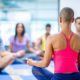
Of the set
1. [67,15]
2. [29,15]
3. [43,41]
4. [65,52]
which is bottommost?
[43,41]

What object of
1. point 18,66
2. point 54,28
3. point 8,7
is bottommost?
point 18,66

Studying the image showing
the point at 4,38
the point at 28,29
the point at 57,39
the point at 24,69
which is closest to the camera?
the point at 57,39

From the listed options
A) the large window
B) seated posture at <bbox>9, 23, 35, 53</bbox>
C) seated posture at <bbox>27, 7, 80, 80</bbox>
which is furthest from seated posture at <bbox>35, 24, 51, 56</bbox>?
seated posture at <bbox>27, 7, 80, 80</bbox>

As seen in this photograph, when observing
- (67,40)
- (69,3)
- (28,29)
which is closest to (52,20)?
(28,29)

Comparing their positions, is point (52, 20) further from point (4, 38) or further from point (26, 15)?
point (4, 38)

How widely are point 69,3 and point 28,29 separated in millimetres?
2830

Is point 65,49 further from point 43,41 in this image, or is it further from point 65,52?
point 43,41

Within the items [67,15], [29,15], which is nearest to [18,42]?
[29,15]

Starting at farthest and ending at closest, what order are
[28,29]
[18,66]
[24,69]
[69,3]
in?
[28,29] → [69,3] → [18,66] → [24,69]

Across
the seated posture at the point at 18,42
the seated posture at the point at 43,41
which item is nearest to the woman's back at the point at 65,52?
the seated posture at the point at 18,42

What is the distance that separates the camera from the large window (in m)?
8.20

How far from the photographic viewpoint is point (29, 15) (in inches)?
339

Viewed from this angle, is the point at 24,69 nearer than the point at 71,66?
No

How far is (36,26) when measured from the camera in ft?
28.1
